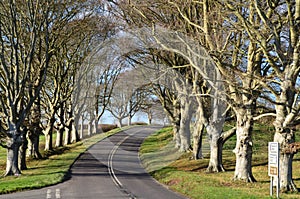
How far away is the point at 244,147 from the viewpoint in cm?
2088

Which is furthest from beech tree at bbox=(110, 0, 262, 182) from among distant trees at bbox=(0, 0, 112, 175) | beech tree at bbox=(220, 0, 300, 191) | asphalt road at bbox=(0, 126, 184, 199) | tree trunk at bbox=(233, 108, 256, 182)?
distant trees at bbox=(0, 0, 112, 175)

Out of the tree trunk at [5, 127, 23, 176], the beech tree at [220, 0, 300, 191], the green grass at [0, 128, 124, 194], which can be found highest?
the beech tree at [220, 0, 300, 191]

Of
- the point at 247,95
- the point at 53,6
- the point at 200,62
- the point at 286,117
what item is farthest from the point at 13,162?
the point at 286,117

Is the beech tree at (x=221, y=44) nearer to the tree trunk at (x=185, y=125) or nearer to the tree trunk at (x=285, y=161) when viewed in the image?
the tree trunk at (x=285, y=161)

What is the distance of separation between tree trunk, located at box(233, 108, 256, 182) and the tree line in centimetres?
5

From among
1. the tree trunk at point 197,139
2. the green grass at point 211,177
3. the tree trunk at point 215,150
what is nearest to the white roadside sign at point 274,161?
the green grass at point 211,177

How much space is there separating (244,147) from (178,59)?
12.3 meters

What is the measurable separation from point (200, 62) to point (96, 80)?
26307 millimetres

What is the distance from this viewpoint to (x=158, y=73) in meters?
34.6

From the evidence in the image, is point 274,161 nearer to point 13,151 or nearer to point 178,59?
point 13,151

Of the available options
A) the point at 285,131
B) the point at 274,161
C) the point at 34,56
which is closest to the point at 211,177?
the point at 285,131

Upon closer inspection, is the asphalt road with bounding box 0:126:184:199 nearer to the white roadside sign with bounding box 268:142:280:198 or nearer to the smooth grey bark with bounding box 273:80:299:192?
the white roadside sign with bounding box 268:142:280:198

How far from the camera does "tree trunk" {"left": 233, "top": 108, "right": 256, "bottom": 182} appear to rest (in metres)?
20.7

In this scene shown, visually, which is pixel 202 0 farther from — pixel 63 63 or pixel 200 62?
pixel 63 63
